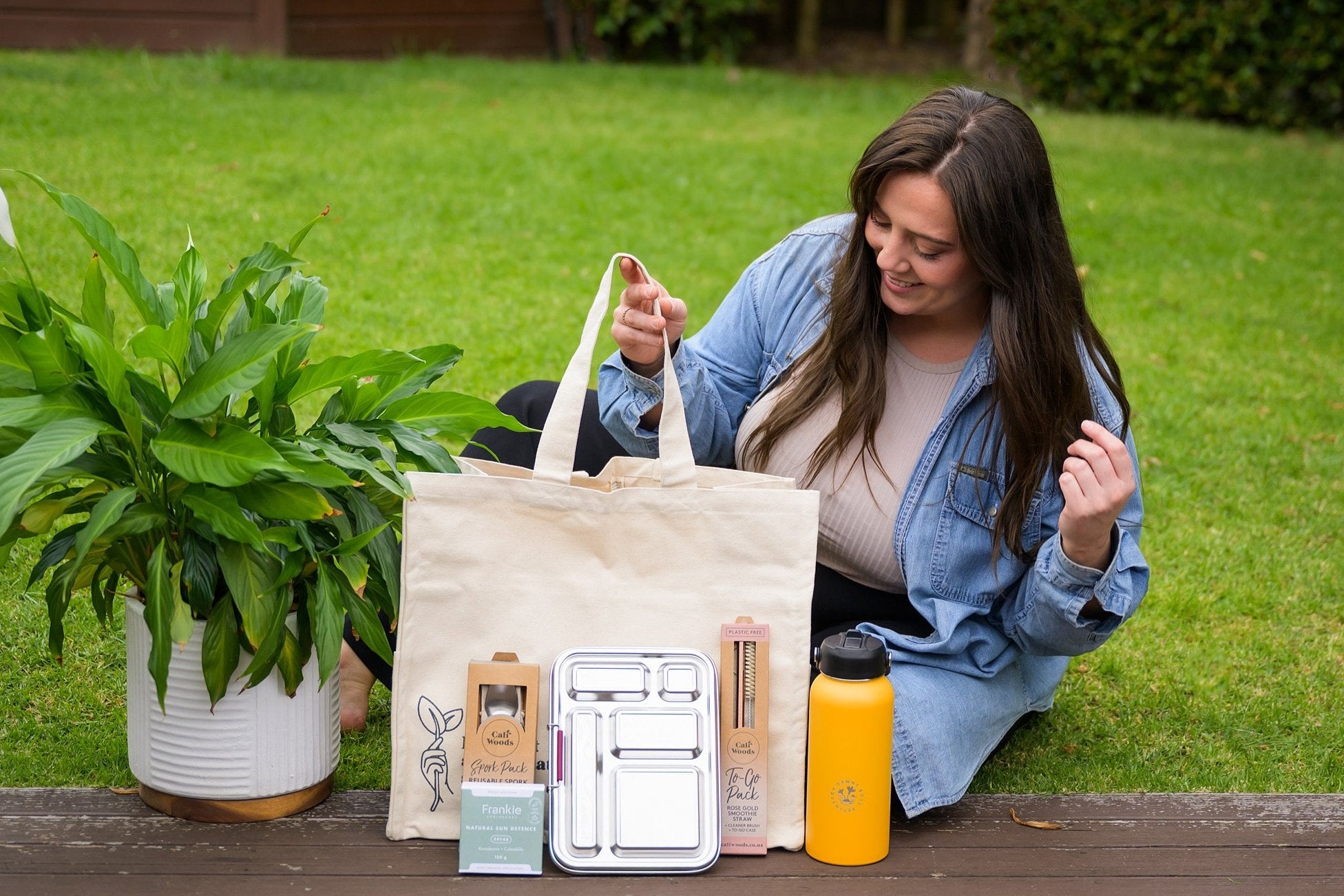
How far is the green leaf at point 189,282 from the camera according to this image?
1824 millimetres

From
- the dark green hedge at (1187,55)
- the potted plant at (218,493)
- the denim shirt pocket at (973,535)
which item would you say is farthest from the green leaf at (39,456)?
the dark green hedge at (1187,55)

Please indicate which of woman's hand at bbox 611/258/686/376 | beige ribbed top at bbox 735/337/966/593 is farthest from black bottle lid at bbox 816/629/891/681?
woman's hand at bbox 611/258/686/376

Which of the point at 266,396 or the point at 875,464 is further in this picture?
the point at 875,464

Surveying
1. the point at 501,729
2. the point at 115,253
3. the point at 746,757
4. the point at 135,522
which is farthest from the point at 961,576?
the point at 115,253

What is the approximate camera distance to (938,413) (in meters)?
2.18

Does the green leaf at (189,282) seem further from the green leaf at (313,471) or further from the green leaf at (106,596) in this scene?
the green leaf at (106,596)

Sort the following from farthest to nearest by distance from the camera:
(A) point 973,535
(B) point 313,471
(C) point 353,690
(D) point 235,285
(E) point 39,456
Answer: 1. (C) point 353,690
2. (A) point 973,535
3. (D) point 235,285
4. (B) point 313,471
5. (E) point 39,456

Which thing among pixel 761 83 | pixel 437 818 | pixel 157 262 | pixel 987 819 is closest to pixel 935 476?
pixel 987 819

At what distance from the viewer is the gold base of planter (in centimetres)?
186

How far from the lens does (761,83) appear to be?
29.9ft

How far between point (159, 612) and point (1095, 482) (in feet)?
4.03

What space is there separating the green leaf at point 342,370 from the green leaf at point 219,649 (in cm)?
30

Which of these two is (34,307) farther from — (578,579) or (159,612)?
(578,579)

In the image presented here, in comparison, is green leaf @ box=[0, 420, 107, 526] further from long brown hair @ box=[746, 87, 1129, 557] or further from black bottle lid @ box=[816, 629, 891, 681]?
long brown hair @ box=[746, 87, 1129, 557]
